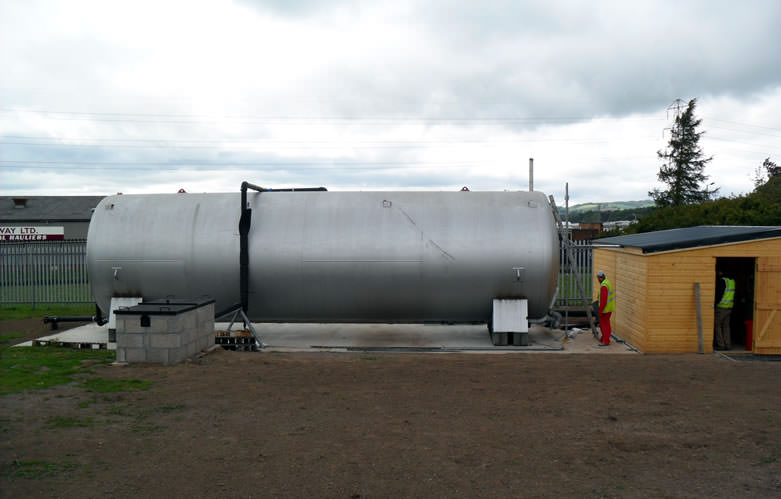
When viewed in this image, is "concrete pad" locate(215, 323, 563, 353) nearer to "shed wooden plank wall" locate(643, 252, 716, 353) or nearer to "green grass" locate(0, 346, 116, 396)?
"shed wooden plank wall" locate(643, 252, 716, 353)

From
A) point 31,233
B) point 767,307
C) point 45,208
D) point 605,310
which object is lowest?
point 605,310

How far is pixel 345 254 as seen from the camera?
43.2ft

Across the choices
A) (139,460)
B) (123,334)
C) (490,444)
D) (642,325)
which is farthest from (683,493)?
(123,334)

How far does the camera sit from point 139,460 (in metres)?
6.43

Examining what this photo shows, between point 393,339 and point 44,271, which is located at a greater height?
point 44,271

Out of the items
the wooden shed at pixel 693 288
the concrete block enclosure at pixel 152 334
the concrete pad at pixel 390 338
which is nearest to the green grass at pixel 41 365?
the concrete block enclosure at pixel 152 334

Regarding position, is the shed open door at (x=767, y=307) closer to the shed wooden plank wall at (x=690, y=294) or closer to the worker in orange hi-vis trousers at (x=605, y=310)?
the shed wooden plank wall at (x=690, y=294)

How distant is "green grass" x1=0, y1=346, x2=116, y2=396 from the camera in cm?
962

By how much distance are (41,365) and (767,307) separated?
50.3 ft

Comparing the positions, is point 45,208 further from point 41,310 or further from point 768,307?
point 768,307

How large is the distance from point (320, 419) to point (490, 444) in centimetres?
246

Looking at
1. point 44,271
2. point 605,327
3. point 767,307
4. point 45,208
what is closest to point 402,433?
point 605,327

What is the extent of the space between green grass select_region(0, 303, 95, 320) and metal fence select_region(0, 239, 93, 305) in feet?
1.29

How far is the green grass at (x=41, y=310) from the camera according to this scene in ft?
61.5
